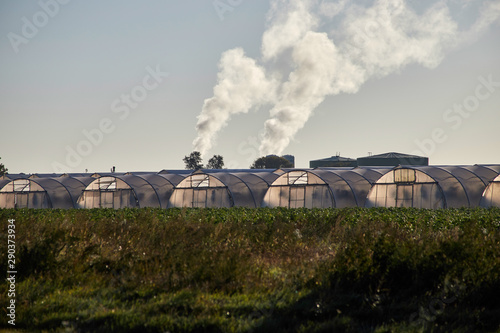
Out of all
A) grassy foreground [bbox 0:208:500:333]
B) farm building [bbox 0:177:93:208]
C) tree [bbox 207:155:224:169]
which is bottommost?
A: grassy foreground [bbox 0:208:500:333]

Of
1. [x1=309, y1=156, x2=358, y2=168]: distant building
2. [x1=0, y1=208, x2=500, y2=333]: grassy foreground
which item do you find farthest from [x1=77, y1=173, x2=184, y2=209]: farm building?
[x1=309, y1=156, x2=358, y2=168]: distant building

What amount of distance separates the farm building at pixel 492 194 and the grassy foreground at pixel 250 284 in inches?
936

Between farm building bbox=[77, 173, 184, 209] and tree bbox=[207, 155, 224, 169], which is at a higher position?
tree bbox=[207, 155, 224, 169]

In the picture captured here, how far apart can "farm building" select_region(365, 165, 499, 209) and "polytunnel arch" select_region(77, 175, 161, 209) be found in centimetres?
1612

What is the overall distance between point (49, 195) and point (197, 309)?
38158 mm

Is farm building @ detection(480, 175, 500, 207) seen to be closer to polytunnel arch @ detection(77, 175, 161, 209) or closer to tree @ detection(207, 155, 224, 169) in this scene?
polytunnel arch @ detection(77, 175, 161, 209)

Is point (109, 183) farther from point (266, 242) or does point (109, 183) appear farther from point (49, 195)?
point (266, 242)

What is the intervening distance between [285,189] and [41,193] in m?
19.2

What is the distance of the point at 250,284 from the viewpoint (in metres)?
10.3

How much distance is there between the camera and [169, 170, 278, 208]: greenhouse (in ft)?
132

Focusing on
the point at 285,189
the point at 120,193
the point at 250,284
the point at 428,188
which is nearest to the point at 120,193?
the point at 120,193

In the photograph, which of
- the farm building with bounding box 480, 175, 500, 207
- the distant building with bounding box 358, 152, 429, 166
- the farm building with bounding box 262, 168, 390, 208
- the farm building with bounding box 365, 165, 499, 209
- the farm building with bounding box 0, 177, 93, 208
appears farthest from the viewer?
the distant building with bounding box 358, 152, 429, 166

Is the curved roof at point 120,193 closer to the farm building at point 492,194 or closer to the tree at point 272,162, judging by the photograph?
the farm building at point 492,194

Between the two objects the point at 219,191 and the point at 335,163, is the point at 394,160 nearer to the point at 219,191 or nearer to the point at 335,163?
the point at 335,163
